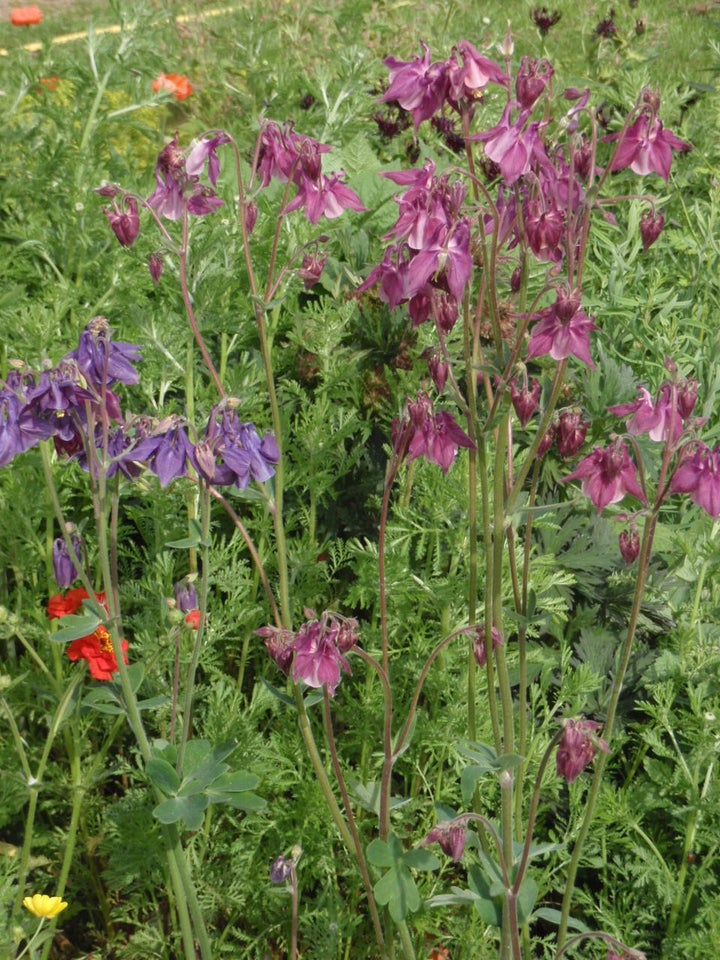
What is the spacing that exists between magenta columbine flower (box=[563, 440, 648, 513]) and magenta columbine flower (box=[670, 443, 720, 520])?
0.06 meters

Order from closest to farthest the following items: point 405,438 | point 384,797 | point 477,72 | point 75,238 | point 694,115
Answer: point 477,72 < point 405,438 < point 384,797 < point 75,238 < point 694,115

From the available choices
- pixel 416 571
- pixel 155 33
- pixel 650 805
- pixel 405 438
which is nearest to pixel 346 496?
pixel 416 571

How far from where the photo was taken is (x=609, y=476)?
1.58 m

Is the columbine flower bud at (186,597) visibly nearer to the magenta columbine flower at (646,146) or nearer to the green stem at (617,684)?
the green stem at (617,684)

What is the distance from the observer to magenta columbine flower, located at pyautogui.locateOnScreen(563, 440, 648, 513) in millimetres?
1561

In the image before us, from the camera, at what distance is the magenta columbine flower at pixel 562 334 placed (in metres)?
1.46

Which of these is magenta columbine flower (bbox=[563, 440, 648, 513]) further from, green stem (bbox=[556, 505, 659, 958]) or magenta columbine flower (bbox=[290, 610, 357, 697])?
magenta columbine flower (bbox=[290, 610, 357, 697])

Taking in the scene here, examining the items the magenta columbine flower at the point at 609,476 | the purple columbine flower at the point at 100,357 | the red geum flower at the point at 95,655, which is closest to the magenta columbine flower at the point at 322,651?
the magenta columbine flower at the point at 609,476

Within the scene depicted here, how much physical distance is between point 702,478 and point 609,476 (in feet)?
0.43

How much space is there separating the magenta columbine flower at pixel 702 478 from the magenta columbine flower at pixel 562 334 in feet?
0.68

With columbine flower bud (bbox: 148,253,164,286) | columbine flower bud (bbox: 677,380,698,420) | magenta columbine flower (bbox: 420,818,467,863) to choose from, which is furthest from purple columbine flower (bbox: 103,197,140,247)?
magenta columbine flower (bbox: 420,818,467,863)

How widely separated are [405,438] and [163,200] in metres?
0.64

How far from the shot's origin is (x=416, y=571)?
259 centimetres

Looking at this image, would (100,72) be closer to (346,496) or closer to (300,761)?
(346,496)
